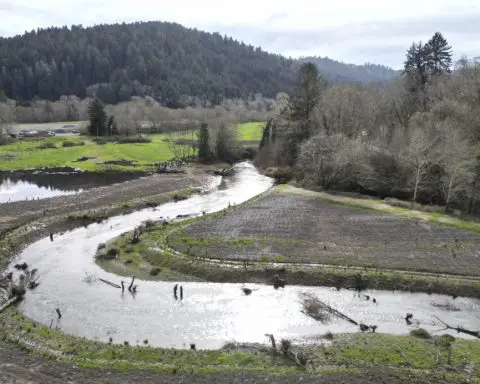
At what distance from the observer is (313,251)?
40969 millimetres

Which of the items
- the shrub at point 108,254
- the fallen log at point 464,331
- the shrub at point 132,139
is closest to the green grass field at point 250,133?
the shrub at point 132,139

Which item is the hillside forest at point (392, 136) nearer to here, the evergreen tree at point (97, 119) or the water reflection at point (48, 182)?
the water reflection at point (48, 182)

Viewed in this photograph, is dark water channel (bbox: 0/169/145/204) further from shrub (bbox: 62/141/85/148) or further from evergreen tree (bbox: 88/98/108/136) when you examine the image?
evergreen tree (bbox: 88/98/108/136)

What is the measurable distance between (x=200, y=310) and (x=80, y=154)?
8518cm

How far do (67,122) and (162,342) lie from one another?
6870 inches

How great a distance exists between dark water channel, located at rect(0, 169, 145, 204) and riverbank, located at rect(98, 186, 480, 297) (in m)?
29.7

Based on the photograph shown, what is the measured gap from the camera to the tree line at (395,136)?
55750 millimetres

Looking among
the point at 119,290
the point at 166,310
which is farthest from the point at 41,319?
the point at 166,310

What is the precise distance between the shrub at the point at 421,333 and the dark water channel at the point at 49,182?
5537cm

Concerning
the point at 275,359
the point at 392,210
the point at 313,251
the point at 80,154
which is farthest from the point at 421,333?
the point at 80,154

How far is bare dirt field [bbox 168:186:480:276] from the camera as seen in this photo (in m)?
39.0

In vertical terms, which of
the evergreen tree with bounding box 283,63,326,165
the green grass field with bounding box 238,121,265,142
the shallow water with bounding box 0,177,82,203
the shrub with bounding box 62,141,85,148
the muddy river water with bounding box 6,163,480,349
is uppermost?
the evergreen tree with bounding box 283,63,326,165

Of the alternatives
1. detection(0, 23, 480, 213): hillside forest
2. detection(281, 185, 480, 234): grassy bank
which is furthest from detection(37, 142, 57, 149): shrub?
detection(281, 185, 480, 234): grassy bank

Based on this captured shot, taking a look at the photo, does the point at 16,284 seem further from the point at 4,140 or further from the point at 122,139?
the point at 4,140
